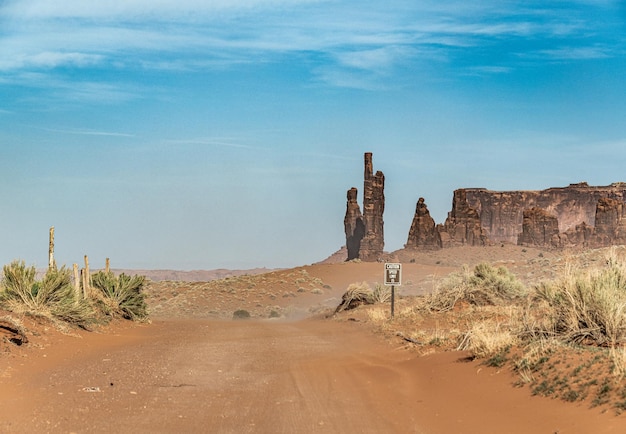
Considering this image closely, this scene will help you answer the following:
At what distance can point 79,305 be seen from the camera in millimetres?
24344

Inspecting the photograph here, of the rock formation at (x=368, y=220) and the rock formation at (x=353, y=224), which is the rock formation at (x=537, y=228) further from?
the rock formation at (x=353, y=224)

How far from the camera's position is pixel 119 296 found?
30.5 metres

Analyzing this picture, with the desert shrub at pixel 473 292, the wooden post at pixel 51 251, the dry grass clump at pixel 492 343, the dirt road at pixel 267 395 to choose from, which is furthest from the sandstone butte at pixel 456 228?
the dry grass clump at pixel 492 343

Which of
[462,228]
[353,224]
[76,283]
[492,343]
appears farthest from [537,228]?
[492,343]

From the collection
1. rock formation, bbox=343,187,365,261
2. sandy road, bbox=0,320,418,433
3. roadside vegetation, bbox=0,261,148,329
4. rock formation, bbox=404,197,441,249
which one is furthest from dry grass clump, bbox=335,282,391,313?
rock formation, bbox=343,187,365,261

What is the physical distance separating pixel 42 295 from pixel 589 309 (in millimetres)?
15511

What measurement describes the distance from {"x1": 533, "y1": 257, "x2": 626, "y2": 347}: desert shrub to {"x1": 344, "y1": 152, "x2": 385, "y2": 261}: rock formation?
10418 centimetres

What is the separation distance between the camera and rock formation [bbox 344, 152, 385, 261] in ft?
395

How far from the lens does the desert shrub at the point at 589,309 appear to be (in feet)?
44.1

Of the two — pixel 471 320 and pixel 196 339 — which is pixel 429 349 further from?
pixel 196 339

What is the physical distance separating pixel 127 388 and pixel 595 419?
25.8ft

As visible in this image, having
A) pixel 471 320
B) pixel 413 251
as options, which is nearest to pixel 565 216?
pixel 413 251

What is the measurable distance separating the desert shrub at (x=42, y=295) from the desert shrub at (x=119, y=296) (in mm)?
4568

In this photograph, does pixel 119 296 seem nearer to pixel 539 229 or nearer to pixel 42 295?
pixel 42 295
